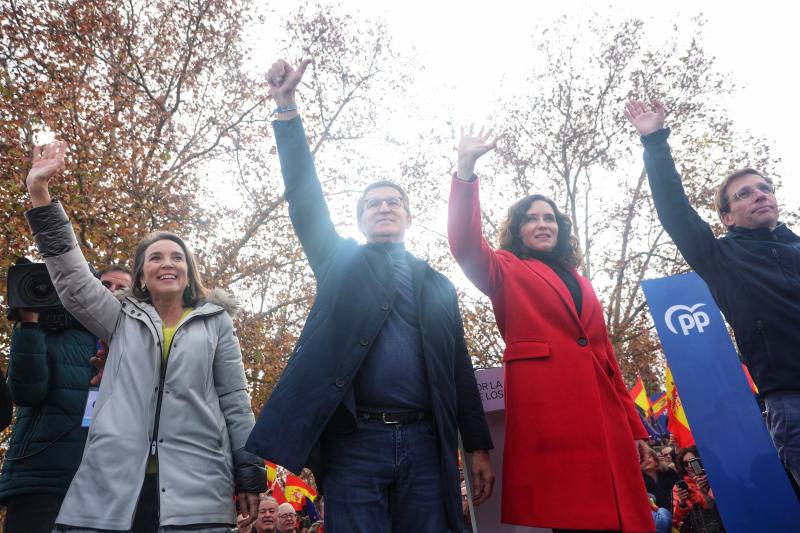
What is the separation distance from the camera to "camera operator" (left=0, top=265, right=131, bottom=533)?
2658mm

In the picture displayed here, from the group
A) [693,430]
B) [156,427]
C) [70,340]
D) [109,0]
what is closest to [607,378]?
[693,430]

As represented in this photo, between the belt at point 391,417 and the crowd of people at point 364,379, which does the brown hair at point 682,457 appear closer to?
the crowd of people at point 364,379

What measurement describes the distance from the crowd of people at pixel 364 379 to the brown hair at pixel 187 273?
0.01 metres

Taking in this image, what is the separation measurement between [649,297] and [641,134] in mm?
1098

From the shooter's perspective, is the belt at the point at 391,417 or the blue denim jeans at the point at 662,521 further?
the blue denim jeans at the point at 662,521

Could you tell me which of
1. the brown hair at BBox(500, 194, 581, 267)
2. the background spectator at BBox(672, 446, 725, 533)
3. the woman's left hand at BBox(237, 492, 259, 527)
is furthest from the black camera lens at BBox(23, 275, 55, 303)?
the background spectator at BBox(672, 446, 725, 533)

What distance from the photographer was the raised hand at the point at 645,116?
3.12m

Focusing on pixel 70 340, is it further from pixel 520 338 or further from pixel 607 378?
pixel 607 378

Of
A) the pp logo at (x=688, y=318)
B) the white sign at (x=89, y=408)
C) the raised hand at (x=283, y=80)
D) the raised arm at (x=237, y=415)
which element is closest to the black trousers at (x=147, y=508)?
the raised arm at (x=237, y=415)

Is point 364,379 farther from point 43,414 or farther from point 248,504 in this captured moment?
point 43,414

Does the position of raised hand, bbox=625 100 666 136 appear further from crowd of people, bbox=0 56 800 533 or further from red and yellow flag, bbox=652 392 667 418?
red and yellow flag, bbox=652 392 667 418

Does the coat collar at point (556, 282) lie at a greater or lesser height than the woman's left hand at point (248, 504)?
greater

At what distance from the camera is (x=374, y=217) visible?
112 inches

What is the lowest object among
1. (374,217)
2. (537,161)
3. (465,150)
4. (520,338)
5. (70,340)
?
(520,338)
